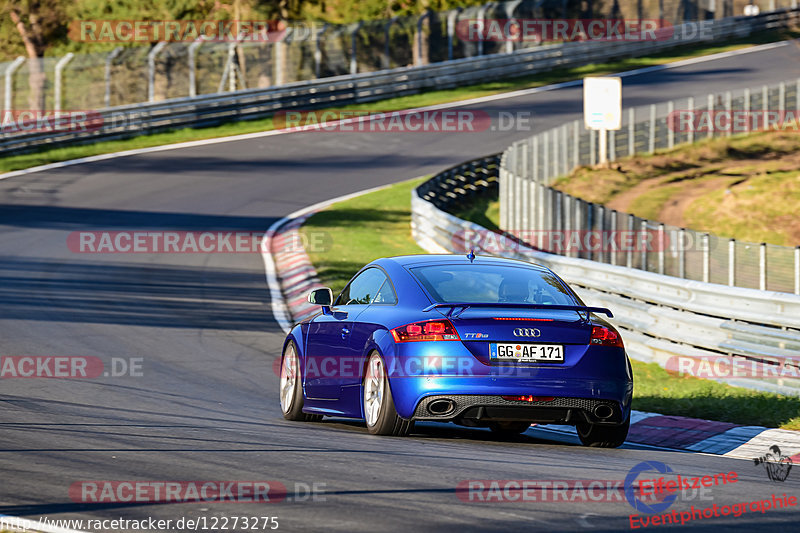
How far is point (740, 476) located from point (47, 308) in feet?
35.8

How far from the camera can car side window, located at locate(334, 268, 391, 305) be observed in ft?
30.9

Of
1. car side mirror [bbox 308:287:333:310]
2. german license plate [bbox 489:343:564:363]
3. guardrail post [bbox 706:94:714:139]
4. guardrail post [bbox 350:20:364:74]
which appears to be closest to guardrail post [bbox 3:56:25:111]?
guardrail post [bbox 350:20:364:74]

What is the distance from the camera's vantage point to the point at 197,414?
9.82m

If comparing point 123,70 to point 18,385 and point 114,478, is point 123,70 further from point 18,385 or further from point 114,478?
point 114,478

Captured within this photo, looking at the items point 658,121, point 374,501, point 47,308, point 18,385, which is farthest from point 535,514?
point 658,121

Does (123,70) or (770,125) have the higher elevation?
(123,70)

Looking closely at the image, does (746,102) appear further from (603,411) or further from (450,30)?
(603,411)

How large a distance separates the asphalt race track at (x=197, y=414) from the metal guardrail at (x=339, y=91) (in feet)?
16.0

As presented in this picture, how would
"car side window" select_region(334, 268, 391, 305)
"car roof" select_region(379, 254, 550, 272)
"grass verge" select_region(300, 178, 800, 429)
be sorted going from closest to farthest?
"car roof" select_region(379, 254, 550, 272) → "car side window" select_region(334, 268, 391, 305) → "grass verge" select_region(300, 178, 800, 429)

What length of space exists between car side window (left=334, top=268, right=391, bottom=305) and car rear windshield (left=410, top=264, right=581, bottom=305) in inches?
17.6

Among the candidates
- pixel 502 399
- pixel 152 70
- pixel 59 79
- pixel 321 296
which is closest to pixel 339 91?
pixel 152 70

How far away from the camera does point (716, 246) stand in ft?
48.9

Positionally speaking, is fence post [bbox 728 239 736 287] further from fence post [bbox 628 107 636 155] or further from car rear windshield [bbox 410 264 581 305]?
fence post [bbox 628 107 636 155]

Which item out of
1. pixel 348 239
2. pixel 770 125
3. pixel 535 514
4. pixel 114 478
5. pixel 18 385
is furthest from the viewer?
pixel 770 125
